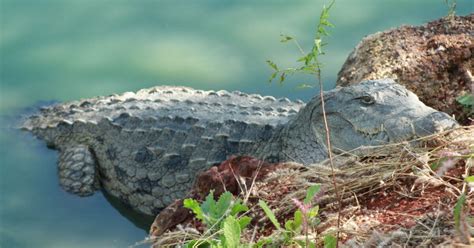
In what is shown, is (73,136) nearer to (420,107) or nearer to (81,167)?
(81,167)

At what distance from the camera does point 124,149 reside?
17.8 feet

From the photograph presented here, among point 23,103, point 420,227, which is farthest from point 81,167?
point 420,227

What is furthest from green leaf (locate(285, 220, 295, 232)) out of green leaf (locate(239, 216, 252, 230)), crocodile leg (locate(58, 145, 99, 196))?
crocodile leg (locate(58, 145, 99, 196))

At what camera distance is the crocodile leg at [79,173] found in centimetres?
554

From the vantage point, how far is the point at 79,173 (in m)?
5.53

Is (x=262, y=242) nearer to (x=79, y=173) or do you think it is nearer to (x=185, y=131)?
(x=185, y=131)

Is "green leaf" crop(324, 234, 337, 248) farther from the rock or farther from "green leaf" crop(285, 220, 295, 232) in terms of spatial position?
the rock

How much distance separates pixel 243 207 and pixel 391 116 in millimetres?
1838

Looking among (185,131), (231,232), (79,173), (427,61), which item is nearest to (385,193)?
(231,232)

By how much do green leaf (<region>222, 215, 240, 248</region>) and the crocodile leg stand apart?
133 inches

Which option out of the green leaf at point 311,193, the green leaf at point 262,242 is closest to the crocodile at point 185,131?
the green leaf at point 311,193

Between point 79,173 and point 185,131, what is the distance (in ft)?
2.71

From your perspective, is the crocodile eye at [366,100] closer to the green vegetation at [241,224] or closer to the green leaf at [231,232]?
the green vegetation at [241,224]

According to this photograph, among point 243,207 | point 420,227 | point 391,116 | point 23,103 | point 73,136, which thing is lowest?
point 420,227
